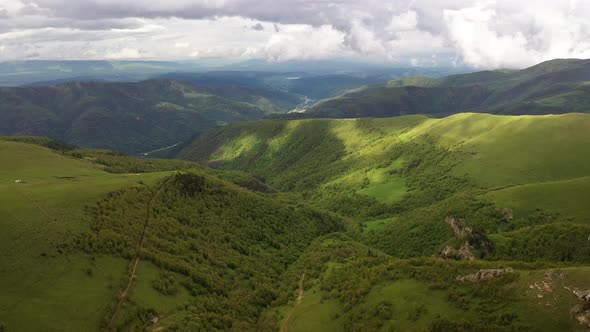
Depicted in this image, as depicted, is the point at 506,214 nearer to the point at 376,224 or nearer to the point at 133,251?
the point at 376,224

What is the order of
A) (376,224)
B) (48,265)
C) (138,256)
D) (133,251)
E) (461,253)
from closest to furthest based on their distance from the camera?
(48,265) < (133,251) < (138,256) < (461,253) < (376,224)

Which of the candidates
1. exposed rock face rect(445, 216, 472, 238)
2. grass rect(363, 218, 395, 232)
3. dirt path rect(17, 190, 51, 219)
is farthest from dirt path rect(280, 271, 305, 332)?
grass rect(363, 218, 395, 232)

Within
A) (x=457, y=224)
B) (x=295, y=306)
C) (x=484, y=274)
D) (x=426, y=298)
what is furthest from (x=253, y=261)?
(x=457, y=224)

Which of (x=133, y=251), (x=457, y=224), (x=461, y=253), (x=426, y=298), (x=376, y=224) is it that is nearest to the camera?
(x=426, y=298)

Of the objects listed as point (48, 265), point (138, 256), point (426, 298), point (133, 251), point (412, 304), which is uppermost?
point (48, 265)

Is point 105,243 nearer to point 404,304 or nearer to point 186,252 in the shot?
point 186,252

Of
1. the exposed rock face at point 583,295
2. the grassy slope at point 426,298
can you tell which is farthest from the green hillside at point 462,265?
the exposed rock face at point 583,295

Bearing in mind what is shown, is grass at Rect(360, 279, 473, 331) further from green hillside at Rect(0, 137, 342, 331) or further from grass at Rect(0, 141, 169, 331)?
grass at Rect(0, 141, 169, 331)

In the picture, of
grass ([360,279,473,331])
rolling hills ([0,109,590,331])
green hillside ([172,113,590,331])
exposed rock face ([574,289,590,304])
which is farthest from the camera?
rolling hills ([0,109,590,331])

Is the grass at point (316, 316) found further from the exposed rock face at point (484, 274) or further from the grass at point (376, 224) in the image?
the grass at point (376, 224)
